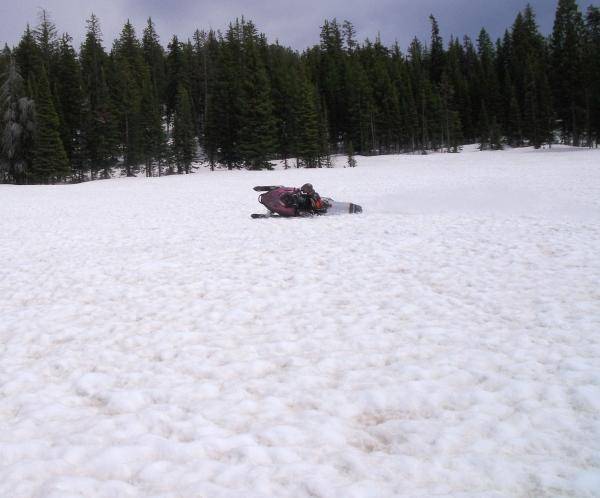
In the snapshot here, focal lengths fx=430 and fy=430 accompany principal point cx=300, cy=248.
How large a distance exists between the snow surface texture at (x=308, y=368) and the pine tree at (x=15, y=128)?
42618mm

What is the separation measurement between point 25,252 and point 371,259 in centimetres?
921

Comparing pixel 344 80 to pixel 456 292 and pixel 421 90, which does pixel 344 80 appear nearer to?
pixel 421 90

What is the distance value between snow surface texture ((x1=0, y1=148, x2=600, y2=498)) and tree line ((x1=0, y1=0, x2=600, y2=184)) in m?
42.7

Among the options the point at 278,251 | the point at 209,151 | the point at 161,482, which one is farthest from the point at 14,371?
the point at 209,151

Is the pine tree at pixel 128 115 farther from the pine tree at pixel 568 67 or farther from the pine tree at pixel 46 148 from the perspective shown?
the pine tree at pixel 568 67

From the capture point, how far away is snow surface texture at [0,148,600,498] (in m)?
3.05

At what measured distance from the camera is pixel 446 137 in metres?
77.4

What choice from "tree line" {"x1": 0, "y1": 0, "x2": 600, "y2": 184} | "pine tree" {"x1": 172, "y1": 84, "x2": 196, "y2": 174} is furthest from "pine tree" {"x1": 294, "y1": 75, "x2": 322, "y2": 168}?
"pine tree" {"x1": 172, "y1": 84, "x2": 196, "y2": 174}

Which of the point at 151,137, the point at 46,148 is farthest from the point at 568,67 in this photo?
the point at 46,148

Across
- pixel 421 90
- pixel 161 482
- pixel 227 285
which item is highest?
pixel 421 90

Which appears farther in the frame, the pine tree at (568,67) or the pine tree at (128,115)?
the pine tree at (568,67)

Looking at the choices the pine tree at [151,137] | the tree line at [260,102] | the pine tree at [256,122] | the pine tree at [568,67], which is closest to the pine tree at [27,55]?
the tree line at [260,102]

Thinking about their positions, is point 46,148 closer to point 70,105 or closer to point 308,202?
point 70,105

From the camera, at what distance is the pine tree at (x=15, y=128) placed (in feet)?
145
